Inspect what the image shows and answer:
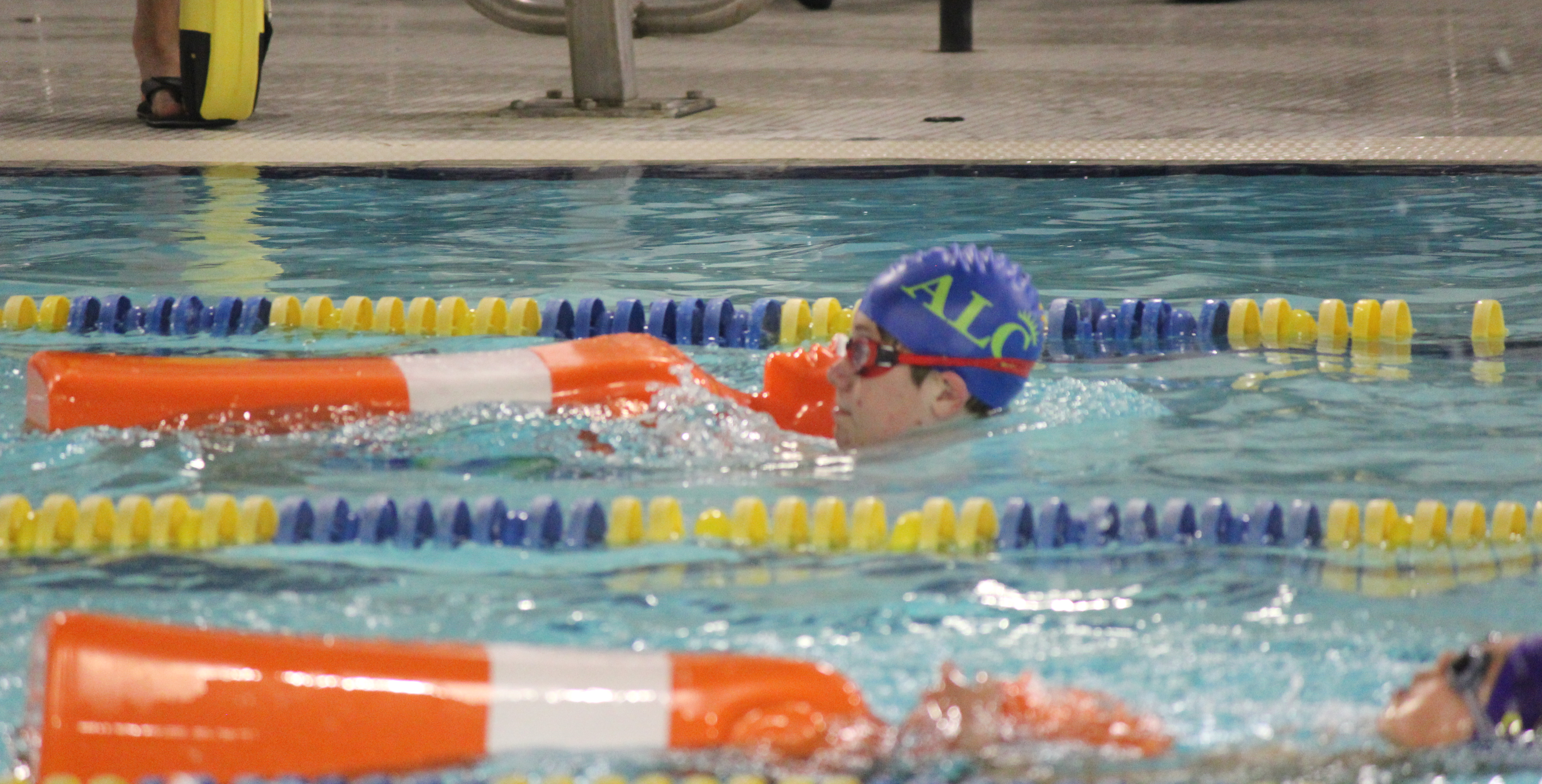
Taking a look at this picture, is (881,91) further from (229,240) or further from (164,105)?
(229,240)

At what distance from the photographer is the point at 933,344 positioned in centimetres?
353

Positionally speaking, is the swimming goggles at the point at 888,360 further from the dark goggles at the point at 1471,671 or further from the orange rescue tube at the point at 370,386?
the dark goggles at the point at 1471,671

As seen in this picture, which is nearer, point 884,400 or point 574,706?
point 574,706

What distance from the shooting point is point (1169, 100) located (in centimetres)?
939

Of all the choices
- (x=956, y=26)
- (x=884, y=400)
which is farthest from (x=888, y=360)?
(x=956, y=26)

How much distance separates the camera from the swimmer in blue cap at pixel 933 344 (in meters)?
3.53

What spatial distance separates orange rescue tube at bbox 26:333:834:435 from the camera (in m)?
3.59

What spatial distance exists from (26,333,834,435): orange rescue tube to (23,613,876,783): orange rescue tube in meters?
1.57

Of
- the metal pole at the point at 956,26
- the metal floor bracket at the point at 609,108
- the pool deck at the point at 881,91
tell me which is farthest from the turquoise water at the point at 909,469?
the metal pole at the point at 956,26

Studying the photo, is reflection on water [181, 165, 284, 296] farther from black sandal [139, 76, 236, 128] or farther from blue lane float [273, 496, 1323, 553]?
blue lane float [273, 496, 1323, 553]

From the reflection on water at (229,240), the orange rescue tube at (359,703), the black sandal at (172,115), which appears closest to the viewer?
the orange rescue tube at (359,703)

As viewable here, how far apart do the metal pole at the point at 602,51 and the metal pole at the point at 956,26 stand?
3.53 metres

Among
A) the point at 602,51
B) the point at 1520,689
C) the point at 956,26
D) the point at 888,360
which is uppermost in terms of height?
the point at 956,26

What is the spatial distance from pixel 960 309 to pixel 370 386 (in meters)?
1.30
